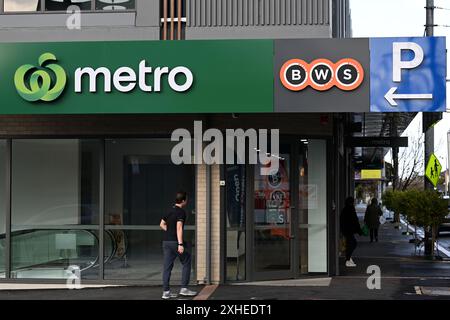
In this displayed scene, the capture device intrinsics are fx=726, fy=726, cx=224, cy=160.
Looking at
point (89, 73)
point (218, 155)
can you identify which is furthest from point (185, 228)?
point (89, 73)

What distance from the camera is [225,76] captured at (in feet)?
38.3

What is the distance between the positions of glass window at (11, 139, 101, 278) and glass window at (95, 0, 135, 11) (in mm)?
2532

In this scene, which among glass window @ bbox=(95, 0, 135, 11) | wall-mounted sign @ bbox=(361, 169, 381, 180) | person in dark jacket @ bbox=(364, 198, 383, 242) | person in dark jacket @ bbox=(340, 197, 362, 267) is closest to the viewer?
glass window @ bbox=(95, 0, 135, 11)

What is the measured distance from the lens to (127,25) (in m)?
13.5

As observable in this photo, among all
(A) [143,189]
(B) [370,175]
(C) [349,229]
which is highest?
(B) [370,175]

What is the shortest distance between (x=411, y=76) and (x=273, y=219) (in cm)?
379

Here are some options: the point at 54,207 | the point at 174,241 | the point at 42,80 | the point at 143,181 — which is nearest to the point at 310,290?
the point at 174,241

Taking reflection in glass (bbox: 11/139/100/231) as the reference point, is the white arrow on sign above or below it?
above

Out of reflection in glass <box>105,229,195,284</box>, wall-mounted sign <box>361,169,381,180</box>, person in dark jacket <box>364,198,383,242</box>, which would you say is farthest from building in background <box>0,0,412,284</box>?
wall-mounted sign <box>361,169,381,180</box>

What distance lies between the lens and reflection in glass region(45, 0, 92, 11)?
13625 mm

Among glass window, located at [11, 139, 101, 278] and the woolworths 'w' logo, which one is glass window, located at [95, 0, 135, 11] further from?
glass window, located at [11, 139, 101, 278]

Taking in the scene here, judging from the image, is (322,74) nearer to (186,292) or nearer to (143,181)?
(143,181)
